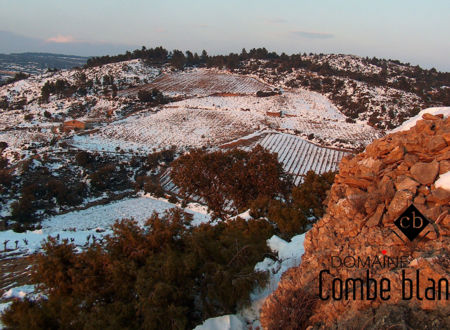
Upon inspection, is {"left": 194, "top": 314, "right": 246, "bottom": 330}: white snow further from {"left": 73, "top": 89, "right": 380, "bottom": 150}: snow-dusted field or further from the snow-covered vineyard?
{"left": 73, "top": 89, "right": 380, "bottom": 150}: snow-dusted field

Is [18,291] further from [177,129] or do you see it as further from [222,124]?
[222,124]

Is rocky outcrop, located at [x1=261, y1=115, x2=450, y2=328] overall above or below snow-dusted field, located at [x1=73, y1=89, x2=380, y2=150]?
above

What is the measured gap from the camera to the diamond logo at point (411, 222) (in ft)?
13.9

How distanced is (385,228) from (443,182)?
110 cm

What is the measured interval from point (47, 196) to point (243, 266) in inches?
888

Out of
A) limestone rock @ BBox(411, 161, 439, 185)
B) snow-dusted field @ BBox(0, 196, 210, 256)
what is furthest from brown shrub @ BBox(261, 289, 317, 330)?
snow-dusted field @ BBox(0, 196, 210, 256)

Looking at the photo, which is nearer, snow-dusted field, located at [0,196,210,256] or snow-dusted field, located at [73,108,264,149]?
snow-dusted field, located at [0,196,210,256]

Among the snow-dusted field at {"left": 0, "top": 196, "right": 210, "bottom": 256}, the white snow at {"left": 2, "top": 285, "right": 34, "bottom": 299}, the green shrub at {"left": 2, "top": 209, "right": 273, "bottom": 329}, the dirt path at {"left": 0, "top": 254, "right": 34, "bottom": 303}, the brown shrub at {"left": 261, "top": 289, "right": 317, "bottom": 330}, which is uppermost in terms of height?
the brown shrub at {"left": 261, "top": 289, "right": 317, "bottom": 330}

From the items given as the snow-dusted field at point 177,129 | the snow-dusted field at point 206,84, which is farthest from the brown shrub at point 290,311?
the snow-dusted field at point 206,84

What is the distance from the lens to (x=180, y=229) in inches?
271

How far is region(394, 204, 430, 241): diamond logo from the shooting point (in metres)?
4.24

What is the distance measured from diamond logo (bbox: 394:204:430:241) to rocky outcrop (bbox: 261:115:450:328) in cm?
6

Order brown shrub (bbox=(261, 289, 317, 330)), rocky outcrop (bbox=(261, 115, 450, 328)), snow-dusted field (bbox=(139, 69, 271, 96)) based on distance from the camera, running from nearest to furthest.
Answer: rocky outcrop (bbox=(261, 115, 450, 328)) → brown shrub (bbox=(261, 289, 317, 330)) → snow-dusted field (bbox=(139, 69, 271, 96))

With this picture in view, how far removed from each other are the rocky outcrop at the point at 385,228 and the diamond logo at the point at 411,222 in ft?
0.20
